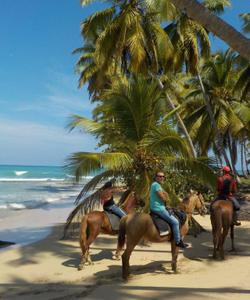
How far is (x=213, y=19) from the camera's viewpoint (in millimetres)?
5949

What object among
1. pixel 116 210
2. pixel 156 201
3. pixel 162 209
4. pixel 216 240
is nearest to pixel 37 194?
pixel 116 210

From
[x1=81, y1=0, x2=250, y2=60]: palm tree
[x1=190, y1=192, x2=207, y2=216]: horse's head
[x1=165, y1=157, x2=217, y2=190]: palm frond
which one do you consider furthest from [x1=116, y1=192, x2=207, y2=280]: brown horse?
[x1=81, y1=0, x2=250, y2=60]: palm tree

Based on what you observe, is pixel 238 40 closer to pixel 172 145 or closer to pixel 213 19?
pixel 213 19

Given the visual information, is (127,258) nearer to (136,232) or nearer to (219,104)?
(136,232)

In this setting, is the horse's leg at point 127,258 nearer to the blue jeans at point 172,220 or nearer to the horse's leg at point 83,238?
the blue jeans at point 172,220

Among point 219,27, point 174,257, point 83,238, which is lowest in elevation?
point 174,257

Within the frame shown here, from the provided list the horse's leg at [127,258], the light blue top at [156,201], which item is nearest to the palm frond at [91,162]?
the light blue top at [156,201]

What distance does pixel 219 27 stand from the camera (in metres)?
5.91

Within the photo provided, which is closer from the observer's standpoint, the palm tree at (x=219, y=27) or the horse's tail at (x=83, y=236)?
the palm tree at (x=219, y=27)

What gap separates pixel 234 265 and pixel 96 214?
131 inches

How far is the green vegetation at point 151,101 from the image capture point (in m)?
11.9

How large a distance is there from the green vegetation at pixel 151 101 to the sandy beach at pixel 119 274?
1.73m

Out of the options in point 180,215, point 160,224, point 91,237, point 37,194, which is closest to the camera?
point 160,224

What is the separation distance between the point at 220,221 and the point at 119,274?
285 cm
